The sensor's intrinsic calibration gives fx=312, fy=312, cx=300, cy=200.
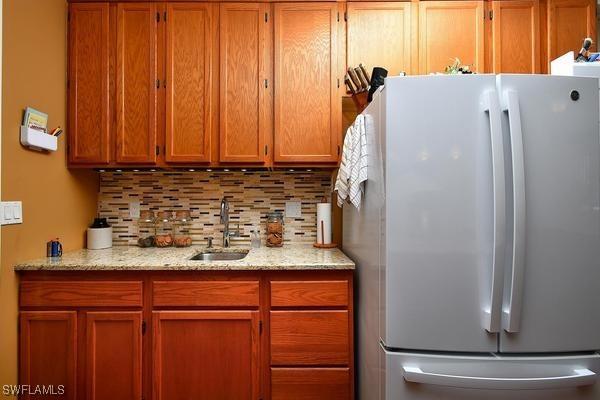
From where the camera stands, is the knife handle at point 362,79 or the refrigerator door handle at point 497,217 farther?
the knife handle at point 362,79

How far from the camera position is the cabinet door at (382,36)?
1.89 meters

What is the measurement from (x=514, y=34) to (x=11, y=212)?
2913mm

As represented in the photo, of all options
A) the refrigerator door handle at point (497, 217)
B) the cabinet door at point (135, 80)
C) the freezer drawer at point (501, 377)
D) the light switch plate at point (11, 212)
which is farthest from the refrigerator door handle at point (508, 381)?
the light switch plate at point (11, 212)

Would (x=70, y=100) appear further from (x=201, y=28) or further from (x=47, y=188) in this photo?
(x=201, y=28)

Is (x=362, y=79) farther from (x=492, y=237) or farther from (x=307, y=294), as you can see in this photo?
(x=307, y=294)

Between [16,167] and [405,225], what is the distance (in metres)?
1.89

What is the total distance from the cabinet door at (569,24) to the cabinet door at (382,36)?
2.72ft

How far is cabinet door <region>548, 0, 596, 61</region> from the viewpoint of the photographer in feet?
6.02

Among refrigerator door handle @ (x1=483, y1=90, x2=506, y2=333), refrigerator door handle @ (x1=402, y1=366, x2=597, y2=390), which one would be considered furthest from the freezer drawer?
refrigerator door handle @ (x1=483, y1=90, x2=506, y2=333)

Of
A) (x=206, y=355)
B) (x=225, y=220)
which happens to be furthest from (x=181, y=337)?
(x=225, y=220)

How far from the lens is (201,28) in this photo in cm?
191

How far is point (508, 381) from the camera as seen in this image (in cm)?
110
